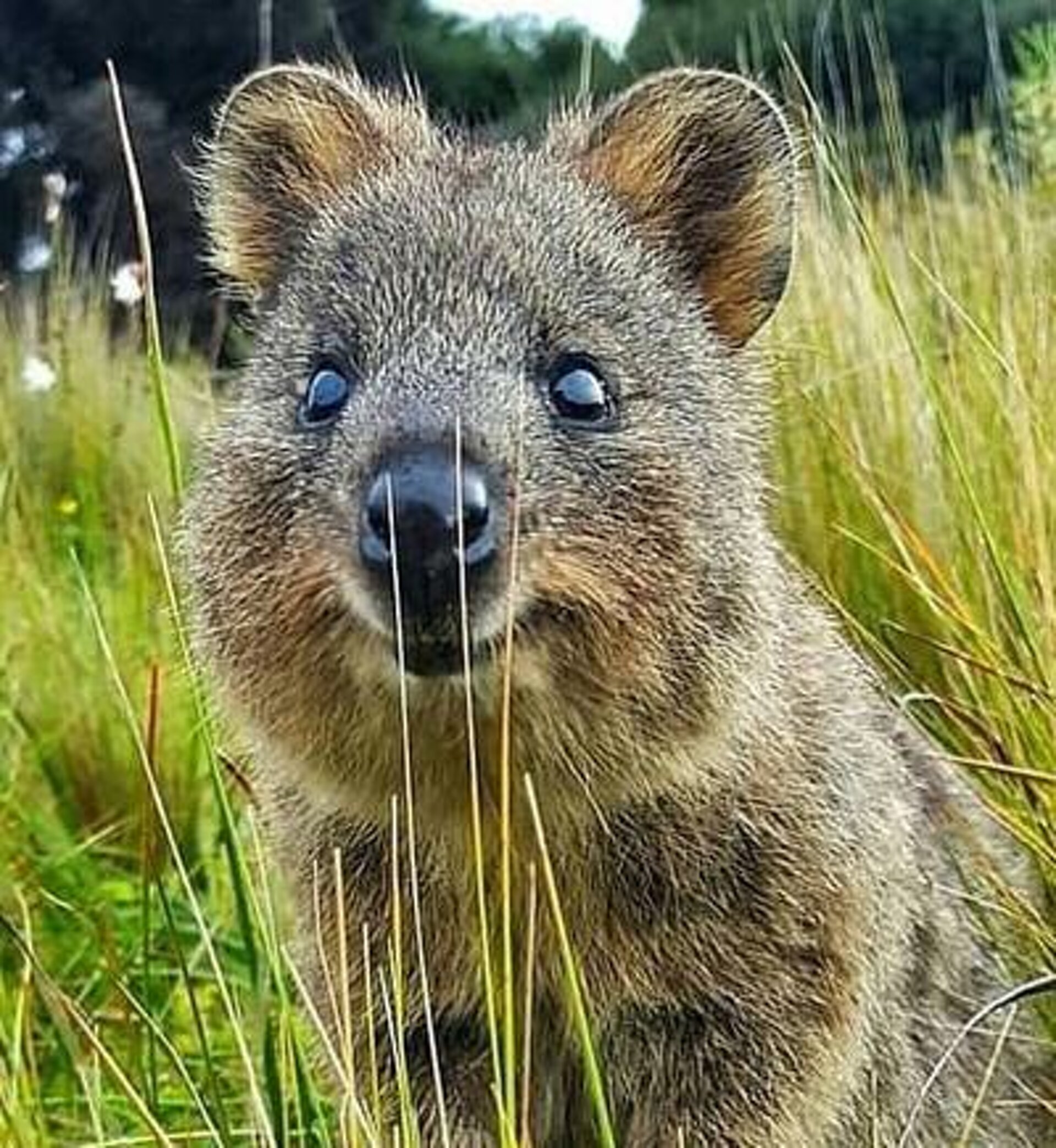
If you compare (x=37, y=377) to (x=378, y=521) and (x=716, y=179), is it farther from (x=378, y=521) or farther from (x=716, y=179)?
(x=378, y=521)

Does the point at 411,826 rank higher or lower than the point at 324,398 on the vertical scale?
lower

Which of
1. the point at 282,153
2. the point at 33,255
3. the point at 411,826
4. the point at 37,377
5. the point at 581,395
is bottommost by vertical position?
the point at 33,255

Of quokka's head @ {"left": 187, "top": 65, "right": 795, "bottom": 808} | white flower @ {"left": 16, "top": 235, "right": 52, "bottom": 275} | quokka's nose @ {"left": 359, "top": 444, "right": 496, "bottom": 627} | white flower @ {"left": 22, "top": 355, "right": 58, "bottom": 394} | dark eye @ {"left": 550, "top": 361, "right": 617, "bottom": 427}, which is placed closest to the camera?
quokka's nose @ {"left": 359, "top": 444, "right": 496, "bottom": 627}

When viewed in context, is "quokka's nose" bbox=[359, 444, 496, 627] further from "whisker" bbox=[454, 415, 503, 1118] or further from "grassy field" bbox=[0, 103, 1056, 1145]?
"grassy field" bbox=[0, 103, 1056, 1145]

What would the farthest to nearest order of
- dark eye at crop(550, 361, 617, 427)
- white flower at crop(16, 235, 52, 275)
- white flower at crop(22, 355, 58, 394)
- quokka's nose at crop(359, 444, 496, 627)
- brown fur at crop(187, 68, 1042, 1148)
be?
white flower at crop(16, 235, 52, 275)
white flower at crop(22, 355, 58, 394)
dark eye at crop(550, 361, 617, 427)
brown fur at crop(187, 68, 1042, 1148)
quokka's nose at crop(359, 444, 496, 627)

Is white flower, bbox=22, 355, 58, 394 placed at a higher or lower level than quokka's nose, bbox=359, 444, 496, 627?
lower

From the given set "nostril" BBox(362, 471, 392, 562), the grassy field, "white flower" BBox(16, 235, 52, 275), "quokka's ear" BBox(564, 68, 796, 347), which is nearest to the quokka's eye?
the grassy field

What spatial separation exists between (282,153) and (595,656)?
4.00 ft

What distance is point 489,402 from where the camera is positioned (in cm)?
344

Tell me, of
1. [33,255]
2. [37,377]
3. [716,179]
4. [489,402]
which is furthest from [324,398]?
[33,255]

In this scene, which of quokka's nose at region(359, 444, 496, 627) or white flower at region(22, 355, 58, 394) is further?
white flower at region(22, 355, 58, 394)

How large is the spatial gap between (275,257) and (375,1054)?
1.31 metres

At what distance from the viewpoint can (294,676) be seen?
11.7ft

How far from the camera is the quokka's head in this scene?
10.9ft
